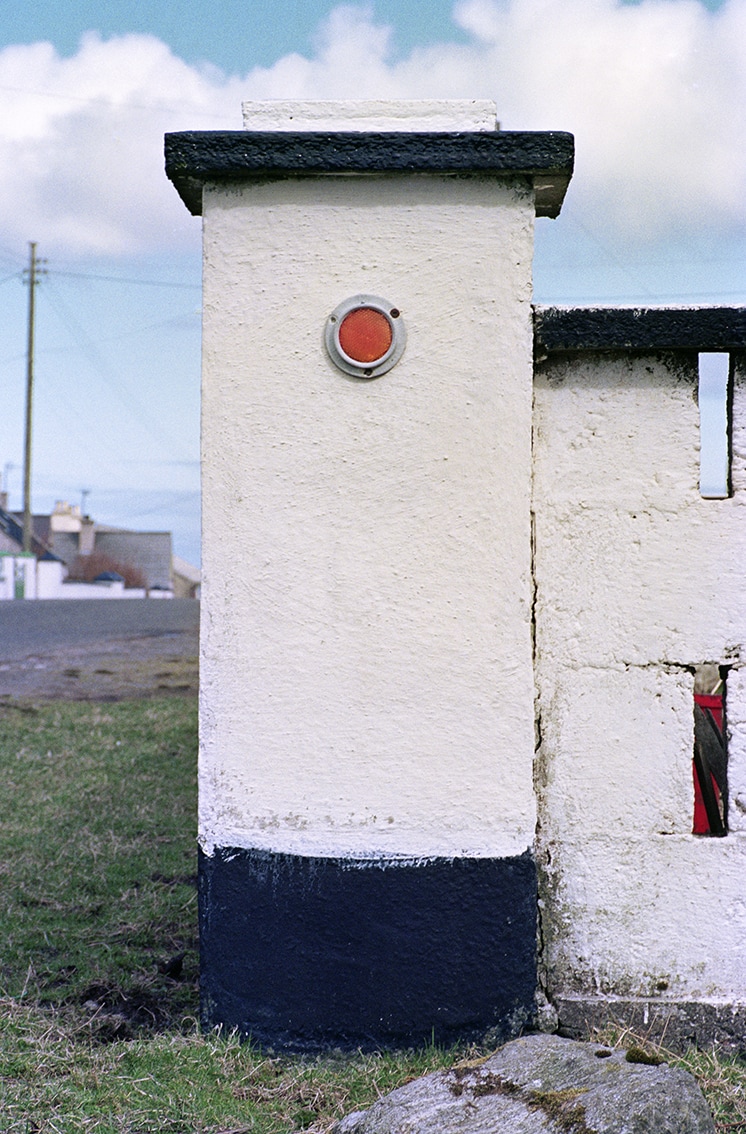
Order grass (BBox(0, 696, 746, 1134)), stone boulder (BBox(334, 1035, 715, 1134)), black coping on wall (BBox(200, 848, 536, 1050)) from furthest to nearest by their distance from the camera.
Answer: black coping on wall (BBox(200, 848, 536, 1050)), grass (BBox(0, 696, 746, 1134)), stone boulder (BBox(334, 1035, 715, 1134))

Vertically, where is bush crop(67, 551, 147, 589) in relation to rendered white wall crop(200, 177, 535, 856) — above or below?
above

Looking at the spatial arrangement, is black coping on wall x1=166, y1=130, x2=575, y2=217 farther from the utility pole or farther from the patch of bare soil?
the utility pole

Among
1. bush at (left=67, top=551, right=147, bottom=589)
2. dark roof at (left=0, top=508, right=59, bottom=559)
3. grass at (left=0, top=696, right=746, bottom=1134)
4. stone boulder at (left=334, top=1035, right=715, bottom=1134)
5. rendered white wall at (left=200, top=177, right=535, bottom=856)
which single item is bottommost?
grass at (left=0, top=696, right=746, bottom=1134)

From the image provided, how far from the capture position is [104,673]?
1440cm

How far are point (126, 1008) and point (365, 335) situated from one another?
2.65m

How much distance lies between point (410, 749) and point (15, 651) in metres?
13.8

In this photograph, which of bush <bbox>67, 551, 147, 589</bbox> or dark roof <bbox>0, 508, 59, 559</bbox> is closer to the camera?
dark roof <bbox>0, 508, 59, 559</bbox>

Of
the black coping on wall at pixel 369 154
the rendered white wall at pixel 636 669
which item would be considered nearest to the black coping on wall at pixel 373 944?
the rendered white wall at pixel 636 669

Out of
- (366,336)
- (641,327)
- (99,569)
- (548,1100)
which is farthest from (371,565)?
(99,569)

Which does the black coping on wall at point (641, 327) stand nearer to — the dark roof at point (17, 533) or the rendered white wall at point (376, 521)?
the rendered white wall at point (376, 521)

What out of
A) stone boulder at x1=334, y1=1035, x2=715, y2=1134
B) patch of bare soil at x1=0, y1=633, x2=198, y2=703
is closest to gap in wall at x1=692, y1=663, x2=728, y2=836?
stone boulder at x1=334, y1=1035, x2=715, y2=1134

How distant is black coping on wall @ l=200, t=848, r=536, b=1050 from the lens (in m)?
3.44

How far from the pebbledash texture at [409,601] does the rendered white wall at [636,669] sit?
12 millimetres

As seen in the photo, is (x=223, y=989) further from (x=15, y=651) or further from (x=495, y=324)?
(x=15, y=651)
